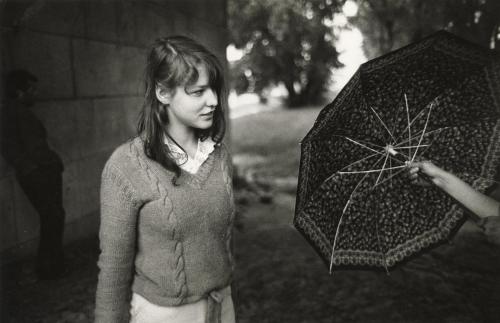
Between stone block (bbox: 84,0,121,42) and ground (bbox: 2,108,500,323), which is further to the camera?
stone block (bbox: 84,0,121,42)

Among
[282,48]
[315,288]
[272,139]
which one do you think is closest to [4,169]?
[315,288]

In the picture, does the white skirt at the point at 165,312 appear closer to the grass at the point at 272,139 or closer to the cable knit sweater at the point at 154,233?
the cable knit sweater at the point at 154,233

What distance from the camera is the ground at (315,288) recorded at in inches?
149

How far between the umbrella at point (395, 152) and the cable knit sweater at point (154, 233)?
25.9 inches

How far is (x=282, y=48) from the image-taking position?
781 inches

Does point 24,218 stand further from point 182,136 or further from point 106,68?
point 182,136

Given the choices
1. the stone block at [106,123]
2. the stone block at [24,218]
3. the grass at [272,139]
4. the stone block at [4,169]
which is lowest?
the grass at [272,139]

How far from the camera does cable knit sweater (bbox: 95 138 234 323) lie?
1.70 m

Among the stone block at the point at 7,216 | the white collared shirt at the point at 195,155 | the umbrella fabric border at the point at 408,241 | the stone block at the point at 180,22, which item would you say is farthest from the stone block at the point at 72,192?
the white collared shirt at the point at 195,155

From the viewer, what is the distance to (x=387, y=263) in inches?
91.8

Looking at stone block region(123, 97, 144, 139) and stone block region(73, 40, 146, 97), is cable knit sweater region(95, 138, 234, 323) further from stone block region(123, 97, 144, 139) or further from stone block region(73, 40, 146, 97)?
stone block region(123, 97, 144, 139)

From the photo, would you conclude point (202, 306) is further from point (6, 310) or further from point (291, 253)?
point (291, 253)

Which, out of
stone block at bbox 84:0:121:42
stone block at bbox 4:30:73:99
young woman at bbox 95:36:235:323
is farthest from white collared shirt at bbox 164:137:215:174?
stone block at bbox 84:0:121:42

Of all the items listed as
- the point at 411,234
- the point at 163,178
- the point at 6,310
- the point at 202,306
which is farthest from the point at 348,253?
the point at 6,310
